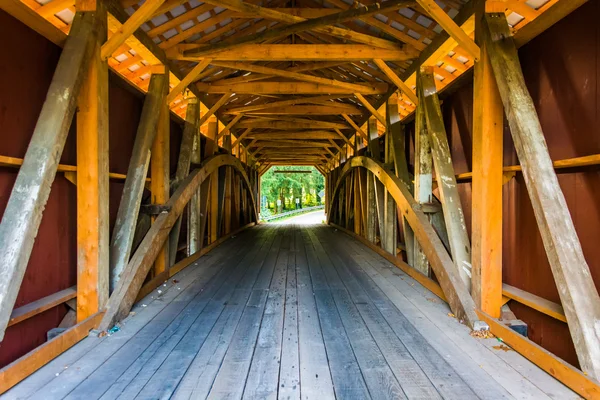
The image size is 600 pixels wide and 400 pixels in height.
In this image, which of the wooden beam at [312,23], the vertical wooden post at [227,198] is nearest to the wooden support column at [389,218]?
the wooden beam at [312,23]

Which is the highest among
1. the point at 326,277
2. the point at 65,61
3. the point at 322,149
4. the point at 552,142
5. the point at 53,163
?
the point at 322,149

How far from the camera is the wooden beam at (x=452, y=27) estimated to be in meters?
2.55

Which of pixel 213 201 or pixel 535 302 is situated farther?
pixel 213 201

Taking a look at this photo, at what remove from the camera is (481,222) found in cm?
246

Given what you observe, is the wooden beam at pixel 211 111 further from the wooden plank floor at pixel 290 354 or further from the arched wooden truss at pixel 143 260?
the wooden plank floor at pixel 290 354

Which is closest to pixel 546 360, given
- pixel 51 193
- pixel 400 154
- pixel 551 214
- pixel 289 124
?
pixel 551 214

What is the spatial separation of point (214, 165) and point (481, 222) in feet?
13.3

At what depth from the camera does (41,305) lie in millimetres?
2154

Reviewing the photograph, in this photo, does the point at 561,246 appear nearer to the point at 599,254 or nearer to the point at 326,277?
the point at 599,254

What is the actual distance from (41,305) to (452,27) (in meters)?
3.50

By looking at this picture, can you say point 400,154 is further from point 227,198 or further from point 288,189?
point 288,189

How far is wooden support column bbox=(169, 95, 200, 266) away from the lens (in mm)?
4137

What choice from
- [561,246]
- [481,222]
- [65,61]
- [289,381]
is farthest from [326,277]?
[65,61]

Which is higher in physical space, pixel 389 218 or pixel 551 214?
pixel 551 214
